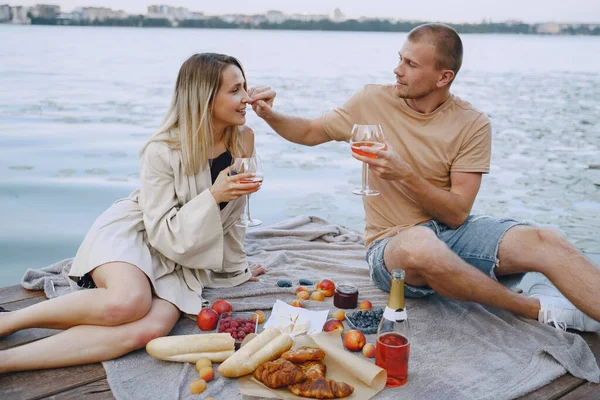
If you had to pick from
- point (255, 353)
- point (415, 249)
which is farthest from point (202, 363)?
point (415, 249)

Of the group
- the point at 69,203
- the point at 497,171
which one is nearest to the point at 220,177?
the point at 69,203

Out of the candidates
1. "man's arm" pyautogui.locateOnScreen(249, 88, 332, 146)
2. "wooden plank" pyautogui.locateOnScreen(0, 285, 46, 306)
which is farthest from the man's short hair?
"wooden plank" pyautogui.locateOnScreen(0, 285, 46, 306)

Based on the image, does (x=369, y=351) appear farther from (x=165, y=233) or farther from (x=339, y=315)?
(x=165, y=233)

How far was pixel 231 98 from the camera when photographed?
137 inches

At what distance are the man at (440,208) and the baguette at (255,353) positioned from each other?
0.85m

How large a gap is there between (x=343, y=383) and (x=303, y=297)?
3.60 ft

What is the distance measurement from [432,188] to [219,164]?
121cm

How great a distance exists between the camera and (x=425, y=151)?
3.62 m

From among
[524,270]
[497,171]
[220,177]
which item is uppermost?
[220,177]

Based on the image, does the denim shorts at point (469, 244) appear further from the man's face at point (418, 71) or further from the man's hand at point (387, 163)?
the man's face at point (418, 71)

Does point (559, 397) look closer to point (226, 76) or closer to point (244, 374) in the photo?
point (244, 374)

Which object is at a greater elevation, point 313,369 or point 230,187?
point 230,187

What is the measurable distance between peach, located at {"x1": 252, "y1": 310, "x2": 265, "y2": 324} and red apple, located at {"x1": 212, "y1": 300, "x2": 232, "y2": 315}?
16 cm

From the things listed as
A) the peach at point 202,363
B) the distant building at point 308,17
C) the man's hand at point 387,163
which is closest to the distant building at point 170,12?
the distant building at point 308,17
